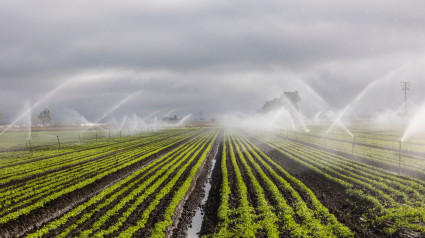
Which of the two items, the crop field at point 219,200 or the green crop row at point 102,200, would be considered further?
the green crop row at point 102,200

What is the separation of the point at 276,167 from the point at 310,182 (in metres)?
7.20

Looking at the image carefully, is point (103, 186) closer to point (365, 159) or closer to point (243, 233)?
point (243, 233)

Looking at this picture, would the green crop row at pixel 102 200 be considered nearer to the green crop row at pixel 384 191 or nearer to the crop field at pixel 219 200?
the crop field at pixel 219 200

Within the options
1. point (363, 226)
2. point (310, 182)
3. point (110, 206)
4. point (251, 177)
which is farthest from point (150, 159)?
point (363, 226)


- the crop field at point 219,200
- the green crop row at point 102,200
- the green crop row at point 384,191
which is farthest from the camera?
the green crop row at point 384,191

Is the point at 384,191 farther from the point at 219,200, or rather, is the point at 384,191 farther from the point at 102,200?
the point at 102,200

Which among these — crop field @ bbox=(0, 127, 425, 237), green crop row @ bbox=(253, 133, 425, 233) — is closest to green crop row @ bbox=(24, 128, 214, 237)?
crop field @ bbox=(0, 127, 425, 237)

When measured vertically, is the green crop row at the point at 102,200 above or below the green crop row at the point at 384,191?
below

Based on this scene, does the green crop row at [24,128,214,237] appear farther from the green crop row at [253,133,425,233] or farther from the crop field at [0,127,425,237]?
the green crop row at [253,133,425,233]

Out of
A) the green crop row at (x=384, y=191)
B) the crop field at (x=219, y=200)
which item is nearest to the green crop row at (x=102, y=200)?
the crop field at (x=219, y=200)

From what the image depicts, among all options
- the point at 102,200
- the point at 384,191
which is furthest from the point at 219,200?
the point at 384,191

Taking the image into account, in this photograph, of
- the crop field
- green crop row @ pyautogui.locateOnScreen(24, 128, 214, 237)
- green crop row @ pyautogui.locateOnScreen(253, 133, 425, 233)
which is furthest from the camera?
green crop row @ pyautogui.locateOnScreen(253, 133, 425, 233)

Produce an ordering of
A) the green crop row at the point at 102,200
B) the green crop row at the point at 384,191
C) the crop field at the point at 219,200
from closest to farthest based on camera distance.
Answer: the crop field at the point at 219,200 < the green crop row at the point at 102,200 < the green crop row at the point at 384,191

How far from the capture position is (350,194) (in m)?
21.2
